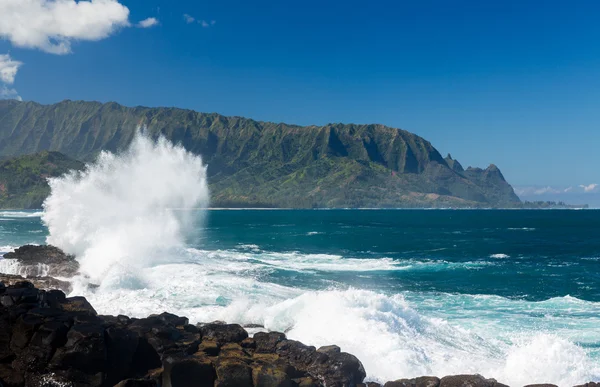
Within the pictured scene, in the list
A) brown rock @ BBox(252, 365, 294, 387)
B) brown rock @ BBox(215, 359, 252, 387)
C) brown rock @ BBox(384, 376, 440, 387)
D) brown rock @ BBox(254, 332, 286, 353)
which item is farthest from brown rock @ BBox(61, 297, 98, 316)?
brown rock @ BBox(384, 376, 440, 387)

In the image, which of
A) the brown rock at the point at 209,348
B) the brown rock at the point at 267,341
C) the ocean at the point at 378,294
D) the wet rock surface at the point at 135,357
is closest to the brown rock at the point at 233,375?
the wet rock surface at the point at 135,357

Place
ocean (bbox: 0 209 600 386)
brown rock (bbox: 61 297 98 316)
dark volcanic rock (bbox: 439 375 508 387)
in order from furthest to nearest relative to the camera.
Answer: brown rock (bbox: 61 297 98 316) → ocean (bbox: 0 209 600 386) → dark volcanic rock (bbox: 439 375 508 387)

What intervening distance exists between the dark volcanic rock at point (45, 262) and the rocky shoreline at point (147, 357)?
16.6 meters

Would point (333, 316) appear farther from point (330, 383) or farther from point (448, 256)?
point (448, 256)

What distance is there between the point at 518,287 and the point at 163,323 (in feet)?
89.6

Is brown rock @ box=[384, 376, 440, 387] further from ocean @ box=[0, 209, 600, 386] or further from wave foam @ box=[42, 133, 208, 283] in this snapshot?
wave foam @ box=[42, 133, 208, 283]

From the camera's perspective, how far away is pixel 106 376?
13938 mm

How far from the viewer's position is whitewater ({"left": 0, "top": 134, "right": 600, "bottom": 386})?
1864cm

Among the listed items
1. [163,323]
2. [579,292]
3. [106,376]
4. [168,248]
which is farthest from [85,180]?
[579,292]

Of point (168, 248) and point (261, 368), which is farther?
point (168, 248)

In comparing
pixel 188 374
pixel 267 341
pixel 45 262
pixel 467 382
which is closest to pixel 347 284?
pixel 267 341

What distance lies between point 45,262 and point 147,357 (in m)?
23.2

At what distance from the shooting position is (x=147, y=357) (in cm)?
1535

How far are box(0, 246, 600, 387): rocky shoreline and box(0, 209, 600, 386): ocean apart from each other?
7.93ft
